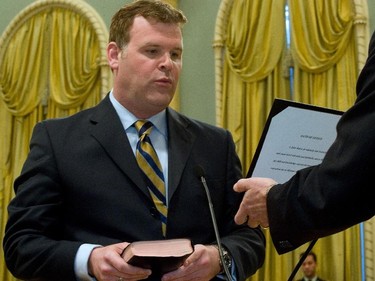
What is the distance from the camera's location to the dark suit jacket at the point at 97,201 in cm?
242

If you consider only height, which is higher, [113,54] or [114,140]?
Result: [113,54]

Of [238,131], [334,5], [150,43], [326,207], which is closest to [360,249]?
[238,131]

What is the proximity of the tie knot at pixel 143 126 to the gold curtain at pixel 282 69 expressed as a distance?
4294mm

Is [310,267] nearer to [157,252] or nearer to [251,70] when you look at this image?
[251,70]

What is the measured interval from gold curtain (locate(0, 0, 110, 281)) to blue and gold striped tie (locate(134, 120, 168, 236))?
5560 millimetres

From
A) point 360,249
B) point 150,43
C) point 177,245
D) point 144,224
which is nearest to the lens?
point 177,245

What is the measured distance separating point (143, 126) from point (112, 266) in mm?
698

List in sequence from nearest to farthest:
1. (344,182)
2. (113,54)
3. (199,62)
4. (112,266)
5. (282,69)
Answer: (344,182)
(112,266)
(113,54)
(282,69)
(199,62)

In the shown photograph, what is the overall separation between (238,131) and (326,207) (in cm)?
549

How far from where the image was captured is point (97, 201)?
2473 mm

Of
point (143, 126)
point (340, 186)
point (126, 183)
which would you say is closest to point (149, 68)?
point (143, 126)

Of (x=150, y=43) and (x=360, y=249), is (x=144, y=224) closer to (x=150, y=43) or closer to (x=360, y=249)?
(x=150, y=43)

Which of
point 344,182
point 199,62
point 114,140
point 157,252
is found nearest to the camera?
point 344,182

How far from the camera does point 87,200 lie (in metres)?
2.48
